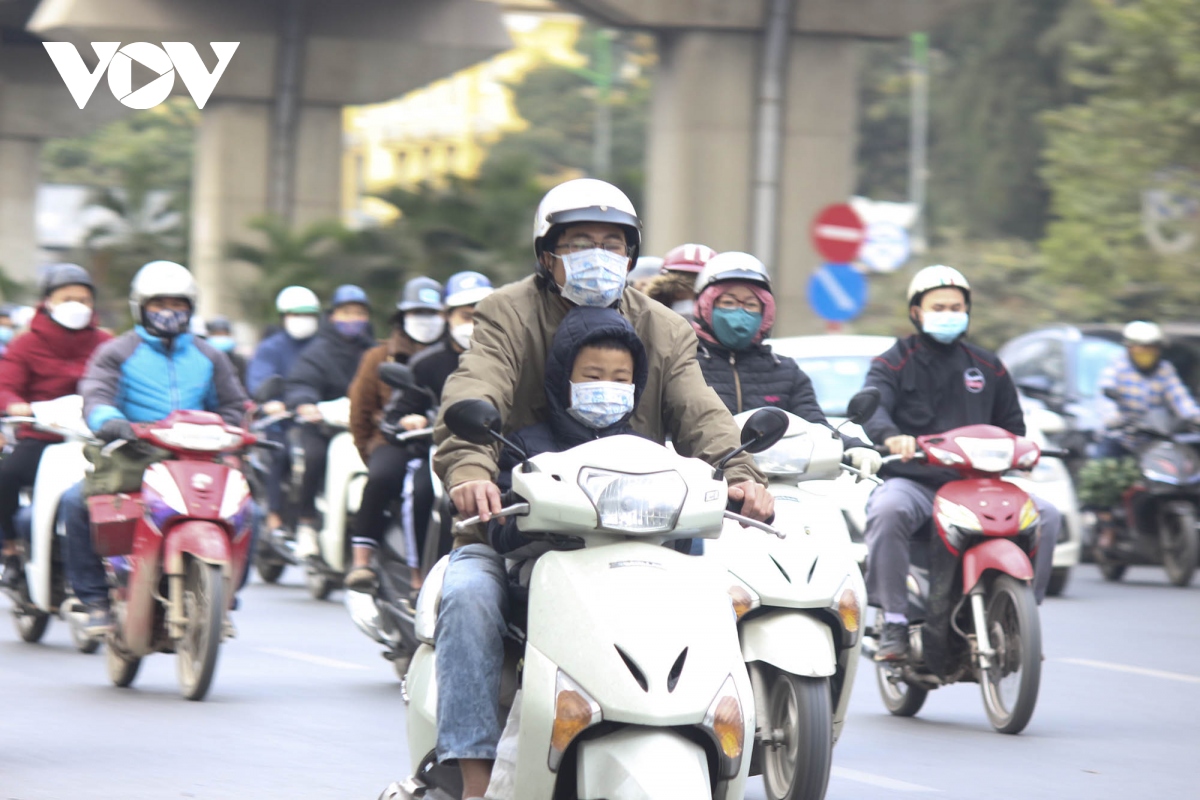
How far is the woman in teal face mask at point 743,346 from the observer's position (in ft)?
25.8

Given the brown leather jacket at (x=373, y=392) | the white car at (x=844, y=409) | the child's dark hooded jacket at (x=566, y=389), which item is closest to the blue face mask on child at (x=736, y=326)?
the child's dark hooded jacket at (x=566, y=389)

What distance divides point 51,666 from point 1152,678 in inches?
219

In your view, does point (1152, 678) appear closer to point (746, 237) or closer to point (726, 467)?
point (726, 467)

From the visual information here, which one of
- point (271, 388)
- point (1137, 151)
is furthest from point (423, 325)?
point (1137, 151)

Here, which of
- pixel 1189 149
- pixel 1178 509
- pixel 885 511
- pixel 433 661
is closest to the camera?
pixel 433 661

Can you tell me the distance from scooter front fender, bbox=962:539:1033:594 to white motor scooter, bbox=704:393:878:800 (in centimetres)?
145

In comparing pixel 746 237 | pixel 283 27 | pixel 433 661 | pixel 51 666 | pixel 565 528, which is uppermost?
pixel 283 27

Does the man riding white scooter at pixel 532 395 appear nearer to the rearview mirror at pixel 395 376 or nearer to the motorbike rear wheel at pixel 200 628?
the rearview mirror at pixel 395 376

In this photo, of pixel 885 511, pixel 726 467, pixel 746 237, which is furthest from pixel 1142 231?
pixel 726 467

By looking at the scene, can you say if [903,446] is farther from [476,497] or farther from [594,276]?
[476,497]

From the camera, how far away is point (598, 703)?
4754mm

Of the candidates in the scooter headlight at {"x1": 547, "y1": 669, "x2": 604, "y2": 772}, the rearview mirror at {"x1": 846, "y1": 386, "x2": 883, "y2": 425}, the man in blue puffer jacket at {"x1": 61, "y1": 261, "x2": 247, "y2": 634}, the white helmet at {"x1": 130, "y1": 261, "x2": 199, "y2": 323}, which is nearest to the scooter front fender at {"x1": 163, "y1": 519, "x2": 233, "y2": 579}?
the man in blue puffer jacket at {"x1": 61, "y1": 261, "x2": 247, "y2": 634}

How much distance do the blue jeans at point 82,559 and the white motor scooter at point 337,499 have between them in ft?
9.13

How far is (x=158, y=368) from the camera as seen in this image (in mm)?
10000
